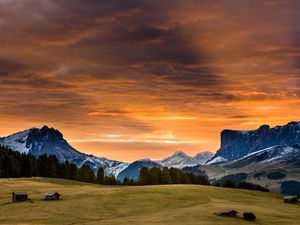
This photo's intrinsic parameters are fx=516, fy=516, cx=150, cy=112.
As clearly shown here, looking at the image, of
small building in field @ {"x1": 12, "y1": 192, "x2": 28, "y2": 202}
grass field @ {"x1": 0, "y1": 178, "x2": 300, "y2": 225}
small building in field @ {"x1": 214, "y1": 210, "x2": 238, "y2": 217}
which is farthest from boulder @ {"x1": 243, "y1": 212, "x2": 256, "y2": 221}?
small building in field @ {"x1": 12, "y1": 192, "x2": 28, "y2": 202}

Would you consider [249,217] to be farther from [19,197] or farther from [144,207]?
[19,197]

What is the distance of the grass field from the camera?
101 metres

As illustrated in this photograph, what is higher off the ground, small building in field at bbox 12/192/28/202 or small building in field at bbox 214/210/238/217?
small building in field at bbox 12/192/28/202

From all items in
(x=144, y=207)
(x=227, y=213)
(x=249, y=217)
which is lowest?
(x=249, y=217)

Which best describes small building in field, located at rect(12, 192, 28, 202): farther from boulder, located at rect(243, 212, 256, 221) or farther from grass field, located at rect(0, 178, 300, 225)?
boulder, located at rect(243, 212, 256, 221)

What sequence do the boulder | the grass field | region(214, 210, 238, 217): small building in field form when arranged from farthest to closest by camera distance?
1. region(214, 210, 238, 217): small building in field
2. the boulder
3. the grass field

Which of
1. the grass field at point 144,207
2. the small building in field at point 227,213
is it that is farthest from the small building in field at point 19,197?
the small building in field at point 227,213

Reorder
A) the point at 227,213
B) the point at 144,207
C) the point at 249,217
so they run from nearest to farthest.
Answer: the point at 249,217, the point at 227,213, the point at 144,207

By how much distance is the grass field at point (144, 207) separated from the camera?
10100cm

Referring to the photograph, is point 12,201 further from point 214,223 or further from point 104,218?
point 214,223

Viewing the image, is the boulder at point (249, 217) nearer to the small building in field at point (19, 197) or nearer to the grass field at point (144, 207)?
the grass field at point (144, 207)

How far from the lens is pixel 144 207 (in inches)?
4697

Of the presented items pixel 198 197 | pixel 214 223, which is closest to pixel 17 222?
A: pixel 214 223

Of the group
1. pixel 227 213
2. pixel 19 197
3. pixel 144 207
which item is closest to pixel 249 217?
pixel 227 213
